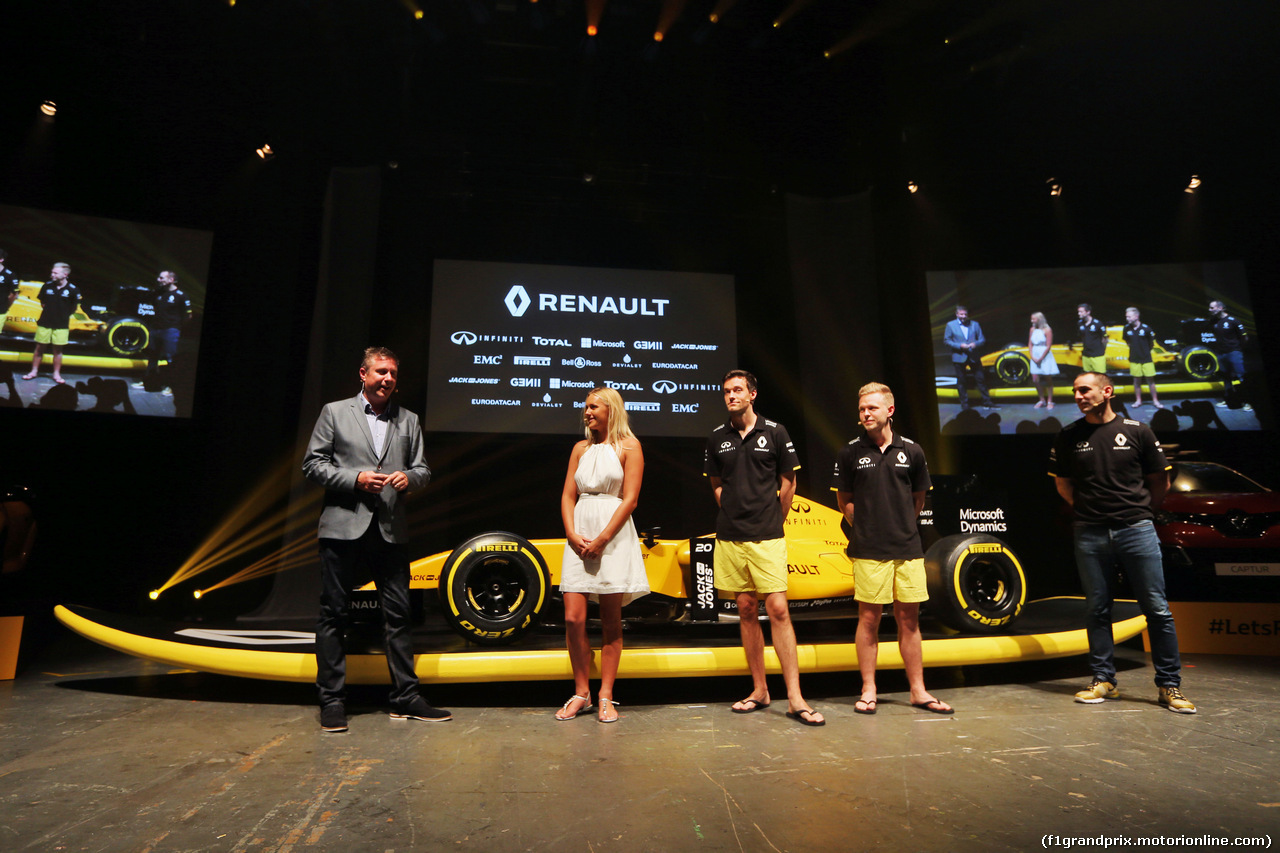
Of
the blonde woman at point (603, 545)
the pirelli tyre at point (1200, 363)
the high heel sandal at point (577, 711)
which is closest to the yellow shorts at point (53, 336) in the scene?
the blonde woman at point (603, 545)

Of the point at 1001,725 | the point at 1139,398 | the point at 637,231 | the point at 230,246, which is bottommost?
the point at 1001,725

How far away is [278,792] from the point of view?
204 centimetres

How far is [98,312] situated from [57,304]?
31cm

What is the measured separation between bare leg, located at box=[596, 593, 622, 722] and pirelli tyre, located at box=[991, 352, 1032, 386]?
6.59m

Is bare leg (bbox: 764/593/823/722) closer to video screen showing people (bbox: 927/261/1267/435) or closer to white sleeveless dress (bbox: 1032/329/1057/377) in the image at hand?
video screen showing people (bbox: 927/261/1267/435)

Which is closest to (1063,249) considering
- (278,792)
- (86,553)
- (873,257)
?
(873,257)

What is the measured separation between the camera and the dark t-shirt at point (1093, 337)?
303 inches

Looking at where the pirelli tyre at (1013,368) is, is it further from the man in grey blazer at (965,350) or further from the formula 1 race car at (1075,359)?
the man in grey blazer at (965,350)

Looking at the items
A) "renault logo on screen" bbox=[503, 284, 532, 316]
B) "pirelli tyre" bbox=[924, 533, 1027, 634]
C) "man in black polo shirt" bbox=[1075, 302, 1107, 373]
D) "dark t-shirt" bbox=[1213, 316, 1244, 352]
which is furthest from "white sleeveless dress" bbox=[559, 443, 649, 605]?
"dark t-shirt" bbox=[1213, 316, 1244, 352]

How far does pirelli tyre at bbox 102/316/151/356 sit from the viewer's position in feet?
20.8

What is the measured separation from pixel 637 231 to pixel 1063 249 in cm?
556

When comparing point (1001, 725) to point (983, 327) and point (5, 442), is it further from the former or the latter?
point (5, 442)

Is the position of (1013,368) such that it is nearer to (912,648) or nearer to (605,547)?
(912,648)

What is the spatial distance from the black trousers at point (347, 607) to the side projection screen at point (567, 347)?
155 inches
